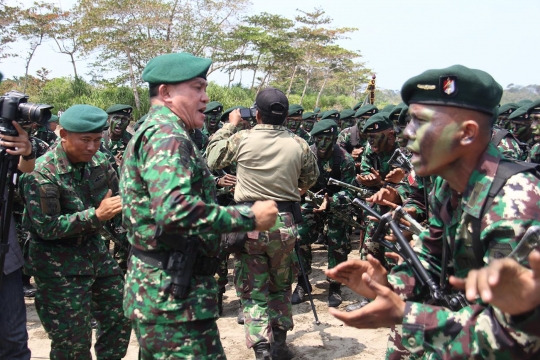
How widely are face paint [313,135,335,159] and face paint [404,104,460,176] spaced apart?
4.55 metres

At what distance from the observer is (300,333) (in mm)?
5652

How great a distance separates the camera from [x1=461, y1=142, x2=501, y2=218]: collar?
203 centimetres

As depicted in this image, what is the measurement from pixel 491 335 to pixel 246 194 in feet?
10.5

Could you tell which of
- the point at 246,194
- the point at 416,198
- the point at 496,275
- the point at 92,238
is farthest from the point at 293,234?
the point at 496,275

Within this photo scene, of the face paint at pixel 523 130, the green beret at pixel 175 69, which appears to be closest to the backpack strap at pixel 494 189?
the green beret at pixel 175 69

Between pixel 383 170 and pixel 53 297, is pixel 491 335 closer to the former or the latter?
pixel 53 297

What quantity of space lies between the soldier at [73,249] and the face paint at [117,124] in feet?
13.4

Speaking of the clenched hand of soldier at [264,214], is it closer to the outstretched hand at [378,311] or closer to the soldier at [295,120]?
the outstretched hand at [378,311]

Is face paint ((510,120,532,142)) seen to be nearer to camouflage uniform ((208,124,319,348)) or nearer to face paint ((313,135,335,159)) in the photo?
face paint ((313,135,335,159))

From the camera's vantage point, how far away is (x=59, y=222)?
3711 millimetres

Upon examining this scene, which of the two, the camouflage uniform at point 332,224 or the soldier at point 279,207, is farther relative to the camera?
the camouflage uniform at point 332,224

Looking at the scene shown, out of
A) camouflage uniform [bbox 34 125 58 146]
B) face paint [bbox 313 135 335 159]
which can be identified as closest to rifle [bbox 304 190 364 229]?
face paint [bbox 313 135 335 159]

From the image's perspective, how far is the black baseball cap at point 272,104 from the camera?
15.6ft

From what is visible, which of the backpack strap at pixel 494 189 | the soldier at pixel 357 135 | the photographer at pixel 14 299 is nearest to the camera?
the backpack strap at pixel 494 189
